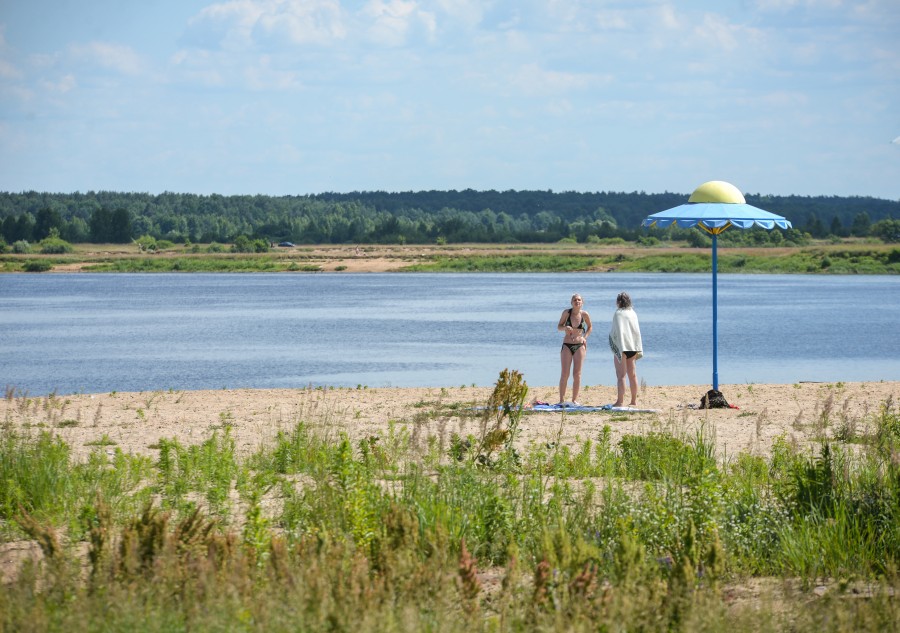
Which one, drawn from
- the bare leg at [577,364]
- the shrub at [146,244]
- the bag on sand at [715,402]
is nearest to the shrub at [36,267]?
the shrub at [146,244]

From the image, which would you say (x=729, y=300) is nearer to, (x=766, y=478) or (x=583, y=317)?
(x=583, y=317)

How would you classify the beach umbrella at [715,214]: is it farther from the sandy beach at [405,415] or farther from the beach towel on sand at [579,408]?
the sandy beach at [405,415]

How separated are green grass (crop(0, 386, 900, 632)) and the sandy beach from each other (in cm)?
143

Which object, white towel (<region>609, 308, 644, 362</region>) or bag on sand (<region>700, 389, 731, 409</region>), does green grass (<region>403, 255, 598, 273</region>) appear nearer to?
bag on sand (<region>700, 389, 731, 409</region>)

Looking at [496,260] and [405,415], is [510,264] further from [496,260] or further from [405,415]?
[405,415]

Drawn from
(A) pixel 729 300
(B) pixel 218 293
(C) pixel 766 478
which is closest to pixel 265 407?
(C) pixel 766 478

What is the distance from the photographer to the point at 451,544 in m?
6.78

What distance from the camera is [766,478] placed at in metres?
Answer: 8.76

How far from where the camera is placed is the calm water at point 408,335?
24391 mm

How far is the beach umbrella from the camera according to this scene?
47.2ft

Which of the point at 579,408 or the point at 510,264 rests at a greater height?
the point at 579,408

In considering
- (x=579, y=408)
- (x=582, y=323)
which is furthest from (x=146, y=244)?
(x=579, y=408)

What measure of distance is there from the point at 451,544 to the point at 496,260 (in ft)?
317

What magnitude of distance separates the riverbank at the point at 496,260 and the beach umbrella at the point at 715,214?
74982mm
